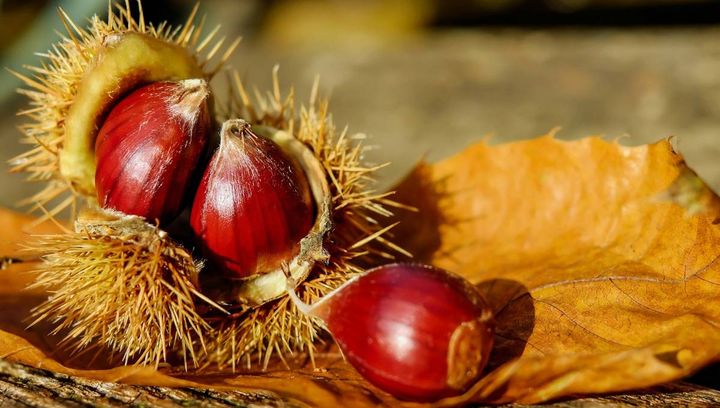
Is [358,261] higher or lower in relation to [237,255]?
lower

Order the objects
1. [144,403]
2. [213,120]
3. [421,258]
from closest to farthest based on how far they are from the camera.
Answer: [144,403], [213,120], [421,258]

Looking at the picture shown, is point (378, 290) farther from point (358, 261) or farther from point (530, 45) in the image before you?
point (530, 45)

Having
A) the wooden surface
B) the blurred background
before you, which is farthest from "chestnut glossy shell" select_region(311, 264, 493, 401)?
the blurred background

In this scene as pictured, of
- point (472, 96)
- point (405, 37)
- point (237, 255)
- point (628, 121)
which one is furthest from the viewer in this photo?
point (405, 37)

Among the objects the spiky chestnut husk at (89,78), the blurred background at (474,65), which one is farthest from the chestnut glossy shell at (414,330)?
the blurred background at (474,65)

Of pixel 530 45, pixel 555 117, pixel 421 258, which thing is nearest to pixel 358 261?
pixel 421 258

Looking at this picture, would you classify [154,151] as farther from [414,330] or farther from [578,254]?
[578,254]

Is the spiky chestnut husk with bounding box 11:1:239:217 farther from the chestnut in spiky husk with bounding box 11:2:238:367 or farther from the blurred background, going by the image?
the blurred background

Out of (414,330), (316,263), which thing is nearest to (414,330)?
(414,330)

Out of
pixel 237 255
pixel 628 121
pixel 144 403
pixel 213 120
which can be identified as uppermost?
pixel 213 120
